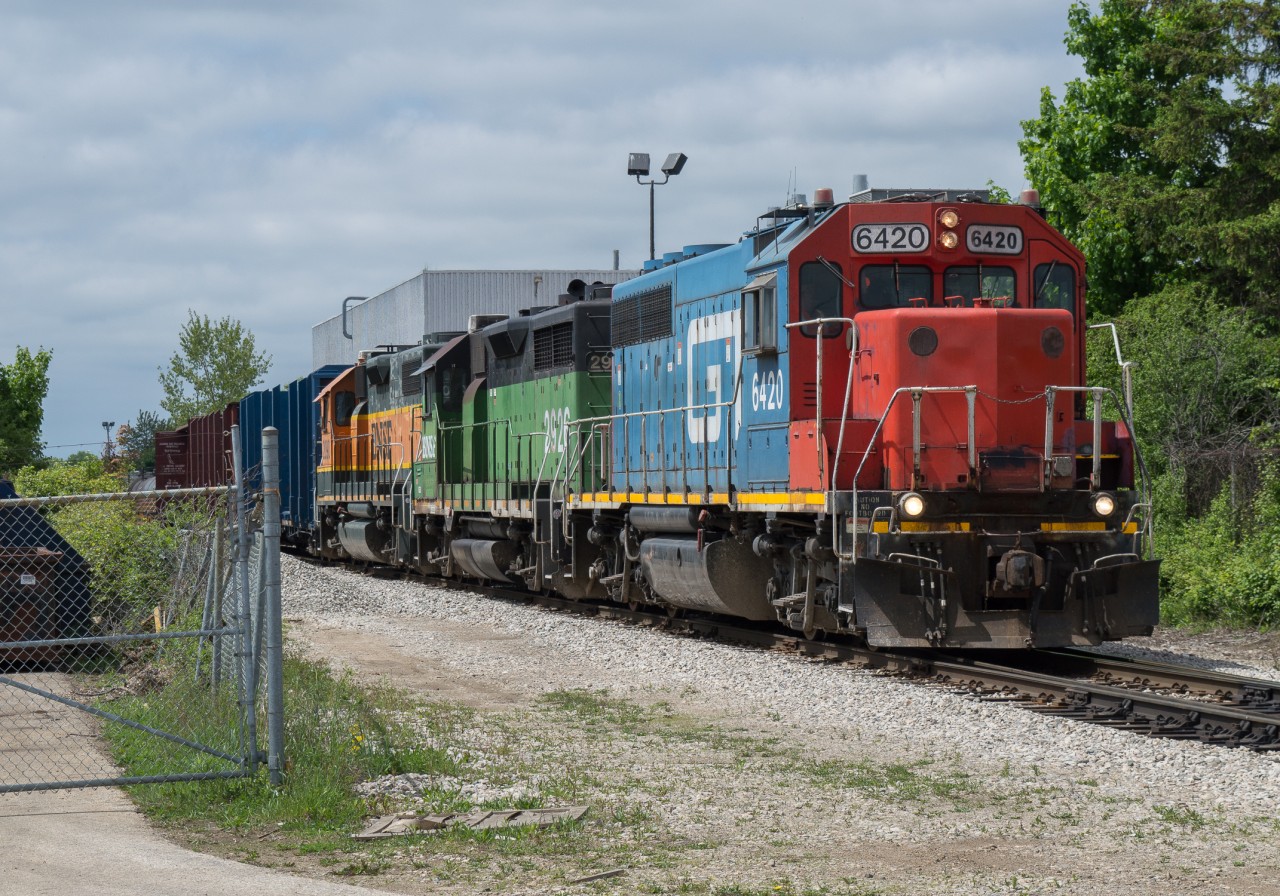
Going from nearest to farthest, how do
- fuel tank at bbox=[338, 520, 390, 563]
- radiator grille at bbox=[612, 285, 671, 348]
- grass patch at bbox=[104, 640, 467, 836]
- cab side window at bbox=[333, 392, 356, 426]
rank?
grass patch at bbox=[104, 640, 467, 836] → radiator grille at bbox=[612, 285, 671, 348] → fuel tank at bbox=[338, 520, 390, 563] → cab side window at bbox=[333, 392, 356, 426]

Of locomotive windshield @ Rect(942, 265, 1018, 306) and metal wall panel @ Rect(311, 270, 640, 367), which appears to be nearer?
locomotive windshield @ Rect(942, 265, 1018, 306)

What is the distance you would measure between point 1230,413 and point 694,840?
17426 millimetres

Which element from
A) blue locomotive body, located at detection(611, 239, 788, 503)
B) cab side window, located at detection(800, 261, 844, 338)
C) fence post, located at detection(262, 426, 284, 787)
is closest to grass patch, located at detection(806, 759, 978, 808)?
fence post, located at detection(262, 426, 284, 787)

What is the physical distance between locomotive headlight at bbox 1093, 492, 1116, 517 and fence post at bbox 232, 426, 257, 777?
7222 millimetres

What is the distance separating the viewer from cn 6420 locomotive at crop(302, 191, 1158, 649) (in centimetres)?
1238

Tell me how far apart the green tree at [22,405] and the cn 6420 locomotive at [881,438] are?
3622cm

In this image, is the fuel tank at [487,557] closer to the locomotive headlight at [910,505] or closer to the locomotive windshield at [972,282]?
the locomotive windshield at [972,282]

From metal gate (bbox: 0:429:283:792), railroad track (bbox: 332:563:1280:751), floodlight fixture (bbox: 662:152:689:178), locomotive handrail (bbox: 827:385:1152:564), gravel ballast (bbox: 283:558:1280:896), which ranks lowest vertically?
gravel ballast (bbox: 283:558:1280:896)

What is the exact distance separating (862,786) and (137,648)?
820cm

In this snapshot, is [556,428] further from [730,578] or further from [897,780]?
[897,780]

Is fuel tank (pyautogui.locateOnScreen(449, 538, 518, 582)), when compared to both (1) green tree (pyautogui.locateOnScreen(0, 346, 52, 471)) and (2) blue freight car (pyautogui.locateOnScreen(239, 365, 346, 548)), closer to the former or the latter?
(2) blue freight car (pyautogui.locateOnScreen(239, 365, 346, 548))

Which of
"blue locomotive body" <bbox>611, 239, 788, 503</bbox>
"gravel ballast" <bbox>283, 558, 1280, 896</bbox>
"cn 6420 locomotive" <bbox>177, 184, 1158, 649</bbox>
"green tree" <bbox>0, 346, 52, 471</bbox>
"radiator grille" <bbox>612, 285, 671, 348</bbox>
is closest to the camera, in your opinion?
"gravel ballast" <bbox>283, 558, 1280, 896</bbox>

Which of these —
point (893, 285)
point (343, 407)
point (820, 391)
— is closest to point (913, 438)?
point (820, 391)

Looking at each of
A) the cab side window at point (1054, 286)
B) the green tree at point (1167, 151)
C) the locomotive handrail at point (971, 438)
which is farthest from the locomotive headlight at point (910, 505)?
the green tree at point (1167, 151)
